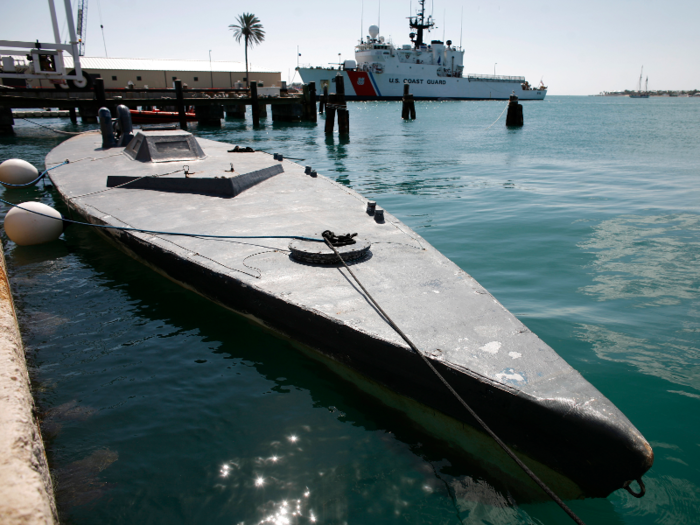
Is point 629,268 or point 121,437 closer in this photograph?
point 121,437

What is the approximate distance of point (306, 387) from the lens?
4789 mm

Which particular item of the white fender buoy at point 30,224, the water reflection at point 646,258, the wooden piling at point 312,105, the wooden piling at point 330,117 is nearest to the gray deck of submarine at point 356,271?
the white fender buoy at point 30,224

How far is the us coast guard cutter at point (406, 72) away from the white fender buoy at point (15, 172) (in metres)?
61.3

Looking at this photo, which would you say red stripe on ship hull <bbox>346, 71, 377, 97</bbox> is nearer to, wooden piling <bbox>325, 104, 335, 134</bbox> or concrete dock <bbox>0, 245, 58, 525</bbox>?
wooden piling <bbox>325, 104, 335, 134</bbox>

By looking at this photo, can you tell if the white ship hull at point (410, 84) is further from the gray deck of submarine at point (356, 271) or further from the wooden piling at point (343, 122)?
the gray deck of submarine at point (356, 271)

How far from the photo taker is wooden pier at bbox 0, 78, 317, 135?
29.3 metres

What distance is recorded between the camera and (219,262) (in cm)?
585

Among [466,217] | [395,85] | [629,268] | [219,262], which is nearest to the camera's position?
[219,262]

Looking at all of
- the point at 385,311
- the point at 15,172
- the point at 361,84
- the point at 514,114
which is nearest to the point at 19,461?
the point at 385,311

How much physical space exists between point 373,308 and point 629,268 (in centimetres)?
551

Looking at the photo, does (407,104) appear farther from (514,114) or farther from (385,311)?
(385,311)

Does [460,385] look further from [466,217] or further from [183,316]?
[466,217]

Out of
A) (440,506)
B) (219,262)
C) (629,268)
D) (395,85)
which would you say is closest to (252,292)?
(219,262)

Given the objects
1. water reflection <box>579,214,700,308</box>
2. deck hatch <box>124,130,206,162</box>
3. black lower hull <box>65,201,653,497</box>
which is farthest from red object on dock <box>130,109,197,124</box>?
black lower hull <box>65,201,653,497</box>
